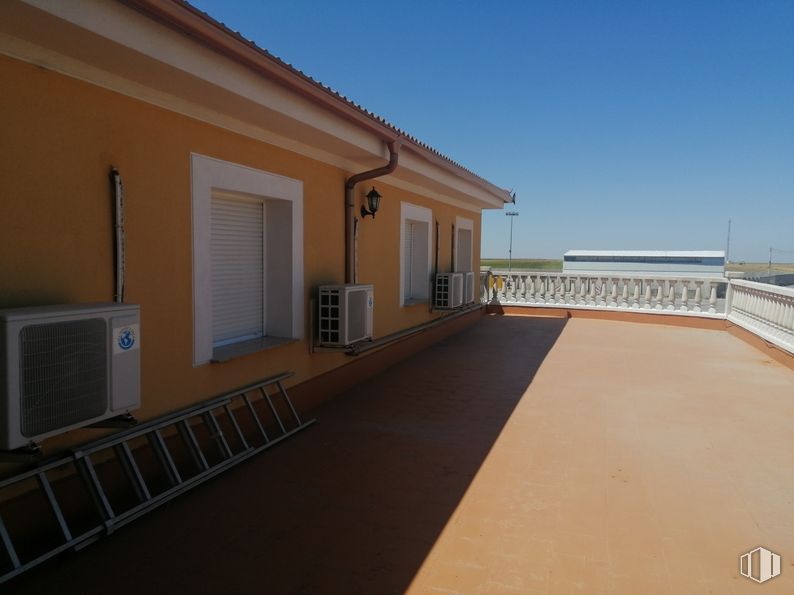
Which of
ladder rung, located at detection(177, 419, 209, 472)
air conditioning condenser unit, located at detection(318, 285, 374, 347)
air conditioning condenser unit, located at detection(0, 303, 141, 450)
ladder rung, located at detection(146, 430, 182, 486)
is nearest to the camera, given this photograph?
air conditioning condenser unit, located at detection(0, 303, 141, 450)

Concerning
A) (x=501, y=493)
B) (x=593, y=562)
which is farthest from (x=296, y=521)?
(x=593, y=562)

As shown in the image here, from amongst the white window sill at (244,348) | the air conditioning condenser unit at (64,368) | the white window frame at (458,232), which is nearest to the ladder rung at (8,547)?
the air conditioning condenser unit at (64,368)

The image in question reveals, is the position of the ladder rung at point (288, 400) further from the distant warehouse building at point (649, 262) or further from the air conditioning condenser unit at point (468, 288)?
the distant warehouse building at point (649, 262)

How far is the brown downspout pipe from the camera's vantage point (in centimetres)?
677

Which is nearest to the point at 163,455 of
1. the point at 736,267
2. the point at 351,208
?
the point at 351,208

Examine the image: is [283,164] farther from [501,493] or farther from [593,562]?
[593,562]

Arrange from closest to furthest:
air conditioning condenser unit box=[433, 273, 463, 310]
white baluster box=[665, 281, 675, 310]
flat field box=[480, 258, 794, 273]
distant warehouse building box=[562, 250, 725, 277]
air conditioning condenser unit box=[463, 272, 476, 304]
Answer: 1. air conditioning condenser unit box=[433, 273, 463, 310]
2. air conditioning condenser unit box=[463, 272, 476, 304]
3. white baluster box=[665, 281, 675, 310]
4. distant warehouse building box=[562, 250, 725, 277]
5. flat field box=[480, 258, 794, 273]

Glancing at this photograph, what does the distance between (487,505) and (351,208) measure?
4334 millimetres

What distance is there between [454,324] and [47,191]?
953 cm

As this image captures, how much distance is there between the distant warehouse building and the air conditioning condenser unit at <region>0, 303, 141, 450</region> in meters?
24.6

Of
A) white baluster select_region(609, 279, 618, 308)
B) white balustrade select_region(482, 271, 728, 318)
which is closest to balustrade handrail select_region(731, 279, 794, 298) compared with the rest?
white balustrade select_region(482, 271, 728, 318)

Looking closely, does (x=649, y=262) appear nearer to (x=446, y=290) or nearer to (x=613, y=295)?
(x=613, y=295)

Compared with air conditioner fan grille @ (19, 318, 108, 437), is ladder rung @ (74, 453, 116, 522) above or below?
below

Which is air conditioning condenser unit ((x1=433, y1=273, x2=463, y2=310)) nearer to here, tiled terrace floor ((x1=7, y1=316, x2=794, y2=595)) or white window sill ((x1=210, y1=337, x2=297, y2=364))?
tiled terrace floor ((x1=7, y1=316, x2=794, y2=595))
